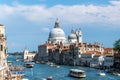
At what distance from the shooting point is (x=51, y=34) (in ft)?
461

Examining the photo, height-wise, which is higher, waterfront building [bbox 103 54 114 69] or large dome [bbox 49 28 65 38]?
large dome [bbox 49 28 65 38]

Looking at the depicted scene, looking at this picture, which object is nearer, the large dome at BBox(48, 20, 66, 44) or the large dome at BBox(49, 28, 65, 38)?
the large dome at BBox(49, 28, 65, 38)

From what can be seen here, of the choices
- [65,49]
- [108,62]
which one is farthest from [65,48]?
[108,62]

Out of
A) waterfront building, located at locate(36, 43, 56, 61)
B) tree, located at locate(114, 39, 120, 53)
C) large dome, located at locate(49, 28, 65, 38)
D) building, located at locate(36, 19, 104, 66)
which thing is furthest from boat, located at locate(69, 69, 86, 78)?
large dome, located at locate(49, 28, 65, 38)

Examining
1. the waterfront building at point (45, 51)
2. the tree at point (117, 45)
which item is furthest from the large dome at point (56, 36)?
the tree at point (117, 45)

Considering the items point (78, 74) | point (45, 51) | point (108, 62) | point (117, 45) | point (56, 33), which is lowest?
point (78, 74)

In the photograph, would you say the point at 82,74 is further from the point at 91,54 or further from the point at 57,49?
the point at 57,49

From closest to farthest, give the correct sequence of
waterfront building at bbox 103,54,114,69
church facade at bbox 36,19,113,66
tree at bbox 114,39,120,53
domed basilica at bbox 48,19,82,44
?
tree at bbox 114,39,120,53 → waterfront building at bbox 103,54,114,69 → church facade at bbox 36,19,113,66 → domed basilica at bbox 48,19,82,44

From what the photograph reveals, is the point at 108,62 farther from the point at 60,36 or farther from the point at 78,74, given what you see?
the point at 60,36

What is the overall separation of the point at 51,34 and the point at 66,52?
28.3 metres

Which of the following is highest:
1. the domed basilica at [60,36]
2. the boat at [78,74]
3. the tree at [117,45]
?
the domed basilica at [60,36]

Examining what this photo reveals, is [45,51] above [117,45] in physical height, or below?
above

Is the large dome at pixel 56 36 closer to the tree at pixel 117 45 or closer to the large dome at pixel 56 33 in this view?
the large dome at pixel 56 33

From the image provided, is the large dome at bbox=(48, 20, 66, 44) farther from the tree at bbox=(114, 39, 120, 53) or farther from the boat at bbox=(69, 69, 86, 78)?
the boat at bbox=(69, 69, 86, 78)
